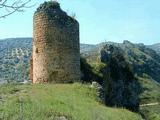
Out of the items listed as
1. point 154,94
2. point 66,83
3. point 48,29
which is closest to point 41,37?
point 48,29

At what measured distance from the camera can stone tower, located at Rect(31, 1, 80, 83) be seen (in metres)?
26.4

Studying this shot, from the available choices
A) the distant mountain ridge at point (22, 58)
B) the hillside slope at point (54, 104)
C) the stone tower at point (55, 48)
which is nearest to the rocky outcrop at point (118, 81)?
the stone tower at point (55, 48)

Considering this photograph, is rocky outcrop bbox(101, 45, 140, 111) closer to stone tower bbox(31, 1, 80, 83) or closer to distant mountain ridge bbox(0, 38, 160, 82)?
stone tower bbox(31, 1, 80, 83)

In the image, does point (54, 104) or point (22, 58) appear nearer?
point (54, 104)

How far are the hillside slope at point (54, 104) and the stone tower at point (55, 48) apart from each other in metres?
2.93

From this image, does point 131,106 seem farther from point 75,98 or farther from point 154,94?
point 154,94

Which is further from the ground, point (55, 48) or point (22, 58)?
point (55, 48)

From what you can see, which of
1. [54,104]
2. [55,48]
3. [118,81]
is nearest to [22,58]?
[118,81]

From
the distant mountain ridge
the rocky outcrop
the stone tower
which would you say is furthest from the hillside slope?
the distant mountain ridge

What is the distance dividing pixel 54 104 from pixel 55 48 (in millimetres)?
9920

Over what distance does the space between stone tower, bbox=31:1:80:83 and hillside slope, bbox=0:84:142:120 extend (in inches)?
115

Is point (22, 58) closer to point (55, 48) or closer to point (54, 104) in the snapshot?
point (55, 48)

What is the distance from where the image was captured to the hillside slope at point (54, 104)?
535 inches

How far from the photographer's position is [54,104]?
1678cm
